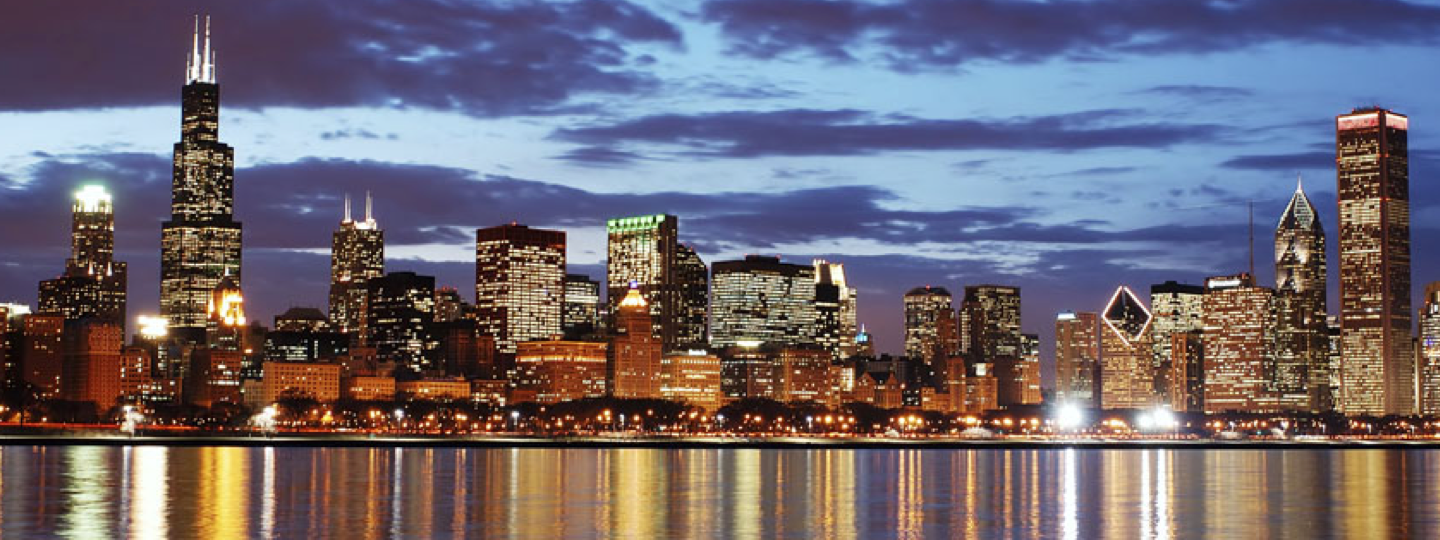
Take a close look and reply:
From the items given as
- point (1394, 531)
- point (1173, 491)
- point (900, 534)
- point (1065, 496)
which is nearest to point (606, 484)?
point (1065, 496)

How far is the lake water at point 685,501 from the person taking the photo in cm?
6350

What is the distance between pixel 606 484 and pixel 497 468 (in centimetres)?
2705

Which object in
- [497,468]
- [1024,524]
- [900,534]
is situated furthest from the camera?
[497,468]

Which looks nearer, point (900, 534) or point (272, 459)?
point (900, 534)

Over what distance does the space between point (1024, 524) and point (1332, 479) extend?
182 ft

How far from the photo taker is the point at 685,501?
80062 mm

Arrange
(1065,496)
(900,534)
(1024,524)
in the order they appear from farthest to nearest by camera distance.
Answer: (1065,496) → (1024,524) → (900,534)

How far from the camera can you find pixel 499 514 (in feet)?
228

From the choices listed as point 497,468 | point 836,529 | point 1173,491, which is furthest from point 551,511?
point 497,468

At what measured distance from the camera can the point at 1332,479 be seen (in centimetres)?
11694

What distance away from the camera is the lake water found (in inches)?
2500

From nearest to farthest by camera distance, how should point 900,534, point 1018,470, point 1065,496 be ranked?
point 900,534
point 1065,496
point 1018,470

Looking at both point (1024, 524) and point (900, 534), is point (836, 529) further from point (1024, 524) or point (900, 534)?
point (1024, 524)

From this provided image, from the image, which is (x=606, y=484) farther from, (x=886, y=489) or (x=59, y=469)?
(x=59, y=469)
